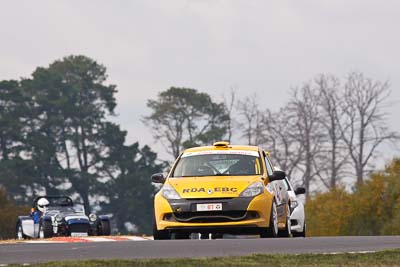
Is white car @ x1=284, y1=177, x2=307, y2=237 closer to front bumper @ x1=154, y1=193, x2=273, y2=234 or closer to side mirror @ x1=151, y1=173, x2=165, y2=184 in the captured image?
side mirror @ x1=151, y1=173, x2=165, y2=184

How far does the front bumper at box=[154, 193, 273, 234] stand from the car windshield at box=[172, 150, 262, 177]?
839 mm

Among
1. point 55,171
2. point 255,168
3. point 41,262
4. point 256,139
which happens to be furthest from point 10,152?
point 41,262

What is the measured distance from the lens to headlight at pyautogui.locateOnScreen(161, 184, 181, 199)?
74.4 feet

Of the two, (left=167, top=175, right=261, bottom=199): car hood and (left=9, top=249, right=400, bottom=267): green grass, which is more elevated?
(left=167, top=175, right=261, bottom=199): car hood

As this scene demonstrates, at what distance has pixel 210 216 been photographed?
2255cm

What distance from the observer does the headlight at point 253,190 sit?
2267cm

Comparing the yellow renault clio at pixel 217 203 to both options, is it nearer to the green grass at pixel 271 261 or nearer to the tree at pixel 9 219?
the green grass at pixel 271 261

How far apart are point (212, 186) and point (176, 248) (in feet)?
13.1

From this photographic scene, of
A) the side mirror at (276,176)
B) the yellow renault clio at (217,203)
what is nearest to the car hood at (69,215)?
the yellow renault clio at (217,203)

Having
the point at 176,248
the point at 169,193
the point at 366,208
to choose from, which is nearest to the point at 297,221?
the point at 169,193

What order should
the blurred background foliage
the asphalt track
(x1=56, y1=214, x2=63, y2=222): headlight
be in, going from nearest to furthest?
the asphalt track
(x1=56, y1=214, x2=63, y2=222): headlight
the blurred background foliage

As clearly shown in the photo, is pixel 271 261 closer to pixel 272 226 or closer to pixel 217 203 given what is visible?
pixel 217 203

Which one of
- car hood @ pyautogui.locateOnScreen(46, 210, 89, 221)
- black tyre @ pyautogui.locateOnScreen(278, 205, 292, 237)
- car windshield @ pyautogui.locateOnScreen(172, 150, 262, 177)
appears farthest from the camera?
car hood @ pyautogui.locateOnScreen(46, 210, 89, 221)

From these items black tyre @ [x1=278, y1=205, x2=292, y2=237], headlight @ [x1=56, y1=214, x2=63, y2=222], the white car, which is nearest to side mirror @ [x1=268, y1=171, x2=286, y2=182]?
black tyre @ [x1=278, y1=205, x2=292, y2=237]
